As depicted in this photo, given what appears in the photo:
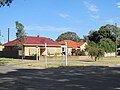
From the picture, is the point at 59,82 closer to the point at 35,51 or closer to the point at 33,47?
the point at 35,51

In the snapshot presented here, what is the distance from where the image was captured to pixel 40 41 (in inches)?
2918

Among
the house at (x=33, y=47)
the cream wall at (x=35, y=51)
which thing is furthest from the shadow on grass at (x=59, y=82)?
the cream wall at (x=35, y=51)

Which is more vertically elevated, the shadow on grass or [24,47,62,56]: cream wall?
[24,47,62,56]: cream wall

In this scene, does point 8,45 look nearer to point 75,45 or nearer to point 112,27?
point 75,45

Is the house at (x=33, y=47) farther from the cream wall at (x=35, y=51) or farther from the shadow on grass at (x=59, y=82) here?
the shadow on grass at (x=59, y=82)

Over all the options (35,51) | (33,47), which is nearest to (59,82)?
(35,51)

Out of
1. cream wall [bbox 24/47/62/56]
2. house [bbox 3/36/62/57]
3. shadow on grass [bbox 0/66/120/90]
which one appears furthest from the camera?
cream wall [bbox 24/47/62/56]

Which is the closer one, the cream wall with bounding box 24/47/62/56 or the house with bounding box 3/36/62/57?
the house with bounding box 3/36/62/57

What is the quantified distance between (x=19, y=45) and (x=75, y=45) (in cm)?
5551

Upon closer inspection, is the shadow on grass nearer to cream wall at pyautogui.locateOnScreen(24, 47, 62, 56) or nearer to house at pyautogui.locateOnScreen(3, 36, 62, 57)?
house at pyautogui.locateOnScreen(3, 36, 62, 57)

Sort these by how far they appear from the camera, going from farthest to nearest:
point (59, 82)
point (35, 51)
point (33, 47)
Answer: point (33, 47) → point (35, 51) → point (59, 82)

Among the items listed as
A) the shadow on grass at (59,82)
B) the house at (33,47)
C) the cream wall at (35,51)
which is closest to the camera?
the shadow on grass at (59,82)

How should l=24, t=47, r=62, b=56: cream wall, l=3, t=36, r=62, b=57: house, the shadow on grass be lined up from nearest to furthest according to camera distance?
the shadow on grass → l=3, t=36, r=62, b=57: house → l=24, t=47, r=62, b=56: cream wall

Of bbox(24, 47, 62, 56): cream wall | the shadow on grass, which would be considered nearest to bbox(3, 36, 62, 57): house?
bbox(24, 47, 62, 56): cream wall
